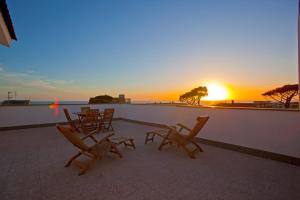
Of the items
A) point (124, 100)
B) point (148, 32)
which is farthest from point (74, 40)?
point (124, 100)

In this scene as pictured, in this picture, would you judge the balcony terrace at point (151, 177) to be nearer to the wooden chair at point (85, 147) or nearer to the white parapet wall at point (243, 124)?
the wooden chair at point (85, 147)

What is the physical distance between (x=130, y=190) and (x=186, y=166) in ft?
3.97

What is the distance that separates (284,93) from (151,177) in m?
10.5

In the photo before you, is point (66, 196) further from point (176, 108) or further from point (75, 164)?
point (176, 108)

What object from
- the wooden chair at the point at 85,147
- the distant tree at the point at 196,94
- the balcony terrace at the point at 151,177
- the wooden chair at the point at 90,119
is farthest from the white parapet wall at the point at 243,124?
the distant tree at the point at 196,94

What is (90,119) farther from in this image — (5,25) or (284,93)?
(284,93)

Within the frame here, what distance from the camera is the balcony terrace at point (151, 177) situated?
2100mm

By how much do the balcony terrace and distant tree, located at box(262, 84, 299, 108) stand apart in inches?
295

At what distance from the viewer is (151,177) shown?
2.57 m

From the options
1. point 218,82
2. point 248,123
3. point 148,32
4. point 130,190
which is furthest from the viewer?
point 218,82

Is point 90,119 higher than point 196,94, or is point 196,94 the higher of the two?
point 196,94

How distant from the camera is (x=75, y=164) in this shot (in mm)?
3041

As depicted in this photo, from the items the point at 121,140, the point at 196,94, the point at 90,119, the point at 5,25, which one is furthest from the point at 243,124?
the point at 196,94

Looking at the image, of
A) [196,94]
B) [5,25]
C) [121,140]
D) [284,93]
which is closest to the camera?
[5,25]
